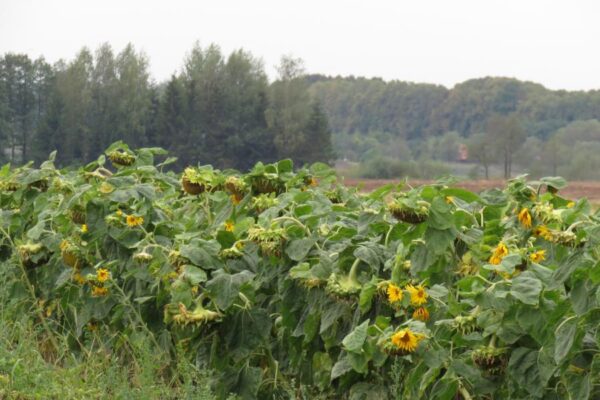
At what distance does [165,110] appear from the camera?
6216 cm

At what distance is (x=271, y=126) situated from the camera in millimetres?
63219

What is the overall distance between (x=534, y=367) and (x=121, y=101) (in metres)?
61.4

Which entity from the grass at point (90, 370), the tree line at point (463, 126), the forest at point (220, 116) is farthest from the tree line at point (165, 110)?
the grass at point (90, 370)

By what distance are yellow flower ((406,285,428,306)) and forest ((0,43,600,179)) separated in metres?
54.3

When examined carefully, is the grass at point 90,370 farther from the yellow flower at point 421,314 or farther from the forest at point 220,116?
the forest at point 220,116

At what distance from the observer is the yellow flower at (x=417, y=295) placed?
93.0 inches

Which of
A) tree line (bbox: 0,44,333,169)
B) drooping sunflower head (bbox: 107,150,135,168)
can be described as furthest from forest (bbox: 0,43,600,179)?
drooping sunflower head (bbox: 107,150,135,168)

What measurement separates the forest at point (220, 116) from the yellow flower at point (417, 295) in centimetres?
5434

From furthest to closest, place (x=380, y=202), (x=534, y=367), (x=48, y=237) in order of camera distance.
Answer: (x=48, y=237)
(x=380, y=202)
(x=534, y=367)

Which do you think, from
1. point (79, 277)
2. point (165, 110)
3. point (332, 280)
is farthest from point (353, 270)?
point (165, 110)

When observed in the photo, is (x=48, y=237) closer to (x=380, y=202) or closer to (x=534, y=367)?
(x=380, y=202)

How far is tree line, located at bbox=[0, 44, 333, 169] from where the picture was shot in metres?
61.3

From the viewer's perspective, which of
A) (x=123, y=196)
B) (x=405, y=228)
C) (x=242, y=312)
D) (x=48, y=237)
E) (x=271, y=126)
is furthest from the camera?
(x=271, y=126)

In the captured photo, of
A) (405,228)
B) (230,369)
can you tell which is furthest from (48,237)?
(405,228)
